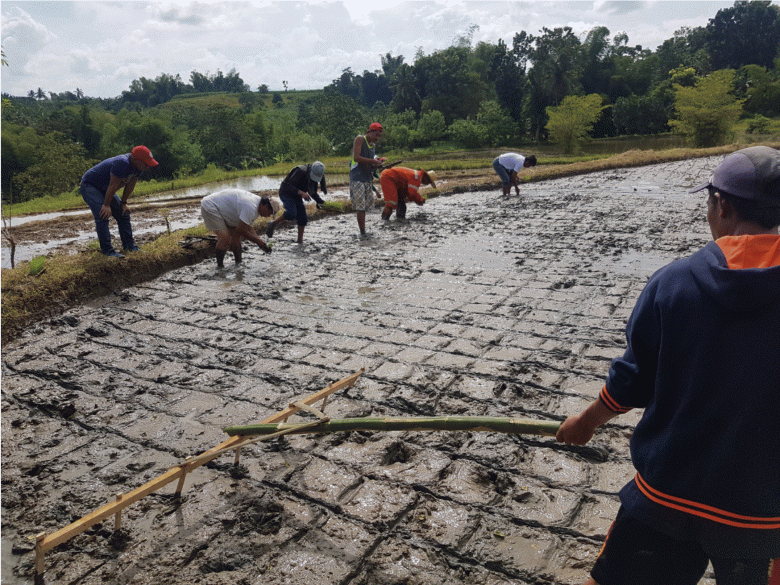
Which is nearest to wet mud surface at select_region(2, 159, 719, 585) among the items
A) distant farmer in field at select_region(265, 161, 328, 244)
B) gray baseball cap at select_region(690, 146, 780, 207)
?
distant farmer in field at select_region(265, 161, 328, 244)

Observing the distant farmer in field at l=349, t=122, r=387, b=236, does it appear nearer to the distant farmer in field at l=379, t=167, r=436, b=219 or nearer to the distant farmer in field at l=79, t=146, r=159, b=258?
the distant farmer in field at l=379, t=167, r=436, b=219

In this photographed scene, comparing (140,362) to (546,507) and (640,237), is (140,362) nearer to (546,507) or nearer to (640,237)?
(546,507)

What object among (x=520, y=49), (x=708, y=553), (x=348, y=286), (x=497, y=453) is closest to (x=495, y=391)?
(x=497, y=453)

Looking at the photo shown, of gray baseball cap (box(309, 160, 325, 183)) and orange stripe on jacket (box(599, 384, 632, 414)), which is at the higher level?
gray baseball cap (box(309, 160, 325, 183))

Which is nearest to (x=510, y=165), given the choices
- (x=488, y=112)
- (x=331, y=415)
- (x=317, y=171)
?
(x=317, y=171)

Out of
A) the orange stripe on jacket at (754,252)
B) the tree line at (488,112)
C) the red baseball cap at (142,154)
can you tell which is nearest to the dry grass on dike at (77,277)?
the red baseball cap at (142,154)

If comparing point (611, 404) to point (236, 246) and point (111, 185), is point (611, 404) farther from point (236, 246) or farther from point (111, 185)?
point (111, 185)

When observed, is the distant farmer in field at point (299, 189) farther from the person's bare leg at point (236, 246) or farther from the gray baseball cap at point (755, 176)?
the gray baseball cap at point (755, 176)

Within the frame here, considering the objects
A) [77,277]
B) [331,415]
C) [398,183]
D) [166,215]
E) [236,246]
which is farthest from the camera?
[166,215]

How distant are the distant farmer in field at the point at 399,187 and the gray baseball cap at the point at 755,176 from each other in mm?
8289

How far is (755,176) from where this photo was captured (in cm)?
134

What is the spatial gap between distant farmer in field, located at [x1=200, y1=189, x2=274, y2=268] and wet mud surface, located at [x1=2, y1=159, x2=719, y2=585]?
1.66 ft

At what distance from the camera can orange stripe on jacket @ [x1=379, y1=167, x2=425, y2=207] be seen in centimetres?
955

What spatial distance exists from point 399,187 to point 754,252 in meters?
8.69
